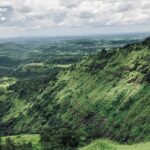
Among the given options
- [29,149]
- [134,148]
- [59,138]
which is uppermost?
[134,148]

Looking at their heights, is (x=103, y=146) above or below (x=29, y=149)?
above

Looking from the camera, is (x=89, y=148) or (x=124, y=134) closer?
(x=89, y=148)

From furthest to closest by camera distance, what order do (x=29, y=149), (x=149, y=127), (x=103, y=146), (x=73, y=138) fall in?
(x=29, y=149), (x=149, y=127), (x=73, y=138), (x=103, y=146)

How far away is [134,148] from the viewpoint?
39094 mm

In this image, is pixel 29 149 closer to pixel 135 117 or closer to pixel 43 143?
pixel 43 143

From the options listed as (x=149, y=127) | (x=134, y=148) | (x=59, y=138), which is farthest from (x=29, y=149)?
(x=134, y=148)

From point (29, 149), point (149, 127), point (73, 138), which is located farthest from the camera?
point (29, 149)

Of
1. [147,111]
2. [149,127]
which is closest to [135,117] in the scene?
[147,111]

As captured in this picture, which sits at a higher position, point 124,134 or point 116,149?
point 116,149

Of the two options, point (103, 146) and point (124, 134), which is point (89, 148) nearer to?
point (103, 146)

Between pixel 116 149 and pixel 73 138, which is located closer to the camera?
pixel 116 149

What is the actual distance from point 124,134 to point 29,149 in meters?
47.9

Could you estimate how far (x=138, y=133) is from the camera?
585 feet

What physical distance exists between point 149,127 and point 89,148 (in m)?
140
